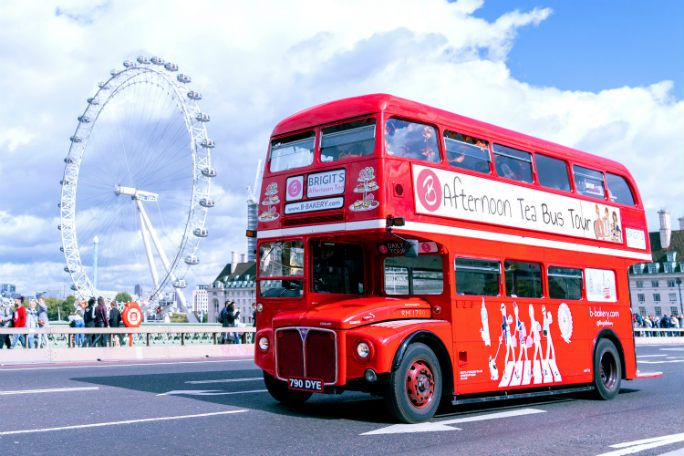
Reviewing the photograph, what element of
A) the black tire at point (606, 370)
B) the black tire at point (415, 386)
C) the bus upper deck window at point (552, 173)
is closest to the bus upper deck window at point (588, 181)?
the bus upper deck window at point (552, 173)

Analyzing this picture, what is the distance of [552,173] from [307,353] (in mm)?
5471

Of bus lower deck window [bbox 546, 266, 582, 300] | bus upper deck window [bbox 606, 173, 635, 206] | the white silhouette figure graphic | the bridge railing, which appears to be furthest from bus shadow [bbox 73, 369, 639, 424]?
the bridge railing

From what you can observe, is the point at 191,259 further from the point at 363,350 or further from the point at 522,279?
the point at 363,350

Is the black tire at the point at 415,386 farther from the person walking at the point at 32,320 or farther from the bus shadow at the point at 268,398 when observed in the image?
the person walking at the point at 32,320

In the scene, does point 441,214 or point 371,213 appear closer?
point 371,213

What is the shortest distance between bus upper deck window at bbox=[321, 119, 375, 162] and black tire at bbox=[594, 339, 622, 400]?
5.88 m

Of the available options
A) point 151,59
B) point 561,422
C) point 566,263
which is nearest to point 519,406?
point 561,422

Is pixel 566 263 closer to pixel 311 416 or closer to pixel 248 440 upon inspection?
pixel 311 416

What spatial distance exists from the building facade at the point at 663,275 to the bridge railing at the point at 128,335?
347 feet

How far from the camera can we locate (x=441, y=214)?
392 inches

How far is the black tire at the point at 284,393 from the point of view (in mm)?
10259

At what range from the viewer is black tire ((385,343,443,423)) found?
8719mm

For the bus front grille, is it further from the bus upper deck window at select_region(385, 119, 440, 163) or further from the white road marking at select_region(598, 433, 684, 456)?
the white road marking at select_region(598, 433, 684, 456)

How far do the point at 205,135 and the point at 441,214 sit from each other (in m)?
41.2
